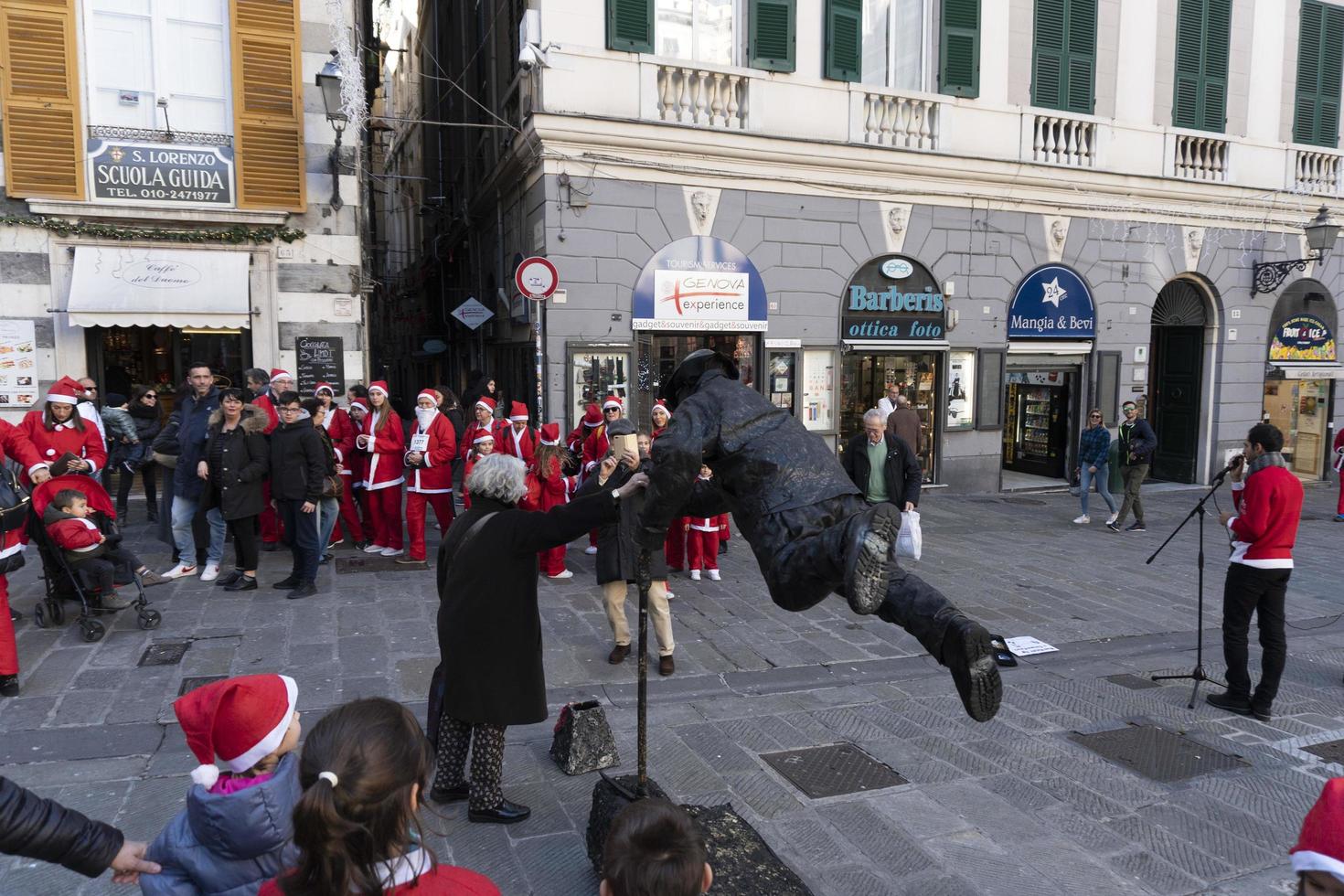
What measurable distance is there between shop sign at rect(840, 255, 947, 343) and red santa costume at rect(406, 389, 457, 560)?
6772mm

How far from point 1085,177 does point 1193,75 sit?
117 inches

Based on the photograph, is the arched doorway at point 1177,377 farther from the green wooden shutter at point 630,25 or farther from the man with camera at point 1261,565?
the man with camera at point 1261,565

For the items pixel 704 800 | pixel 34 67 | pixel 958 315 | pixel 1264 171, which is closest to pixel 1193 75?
pixel 1264 171

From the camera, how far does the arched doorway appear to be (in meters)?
16.0

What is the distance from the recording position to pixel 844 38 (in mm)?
12750

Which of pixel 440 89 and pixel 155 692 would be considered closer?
pixel 155 692

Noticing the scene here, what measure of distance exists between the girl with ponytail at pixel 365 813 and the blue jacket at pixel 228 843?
292 mm

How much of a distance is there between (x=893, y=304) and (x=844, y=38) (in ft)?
13.0

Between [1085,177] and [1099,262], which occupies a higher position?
[1085,177]

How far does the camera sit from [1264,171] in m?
15.8

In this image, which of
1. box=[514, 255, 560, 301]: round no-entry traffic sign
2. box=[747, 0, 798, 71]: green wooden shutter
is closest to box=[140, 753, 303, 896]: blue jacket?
box=[514, 255, 560, 301]: round no-entry traffic sign

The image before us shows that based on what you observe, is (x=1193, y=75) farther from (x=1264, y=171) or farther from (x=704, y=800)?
(x=704, y=800)

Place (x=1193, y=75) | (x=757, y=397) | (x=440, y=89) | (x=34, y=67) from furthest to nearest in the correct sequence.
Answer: (x=440, y=89) → (x=1193, y=75) → (x=34, y=67) → (x=757, y=397)

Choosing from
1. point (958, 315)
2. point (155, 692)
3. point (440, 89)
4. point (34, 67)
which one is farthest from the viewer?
point (440, 89)
